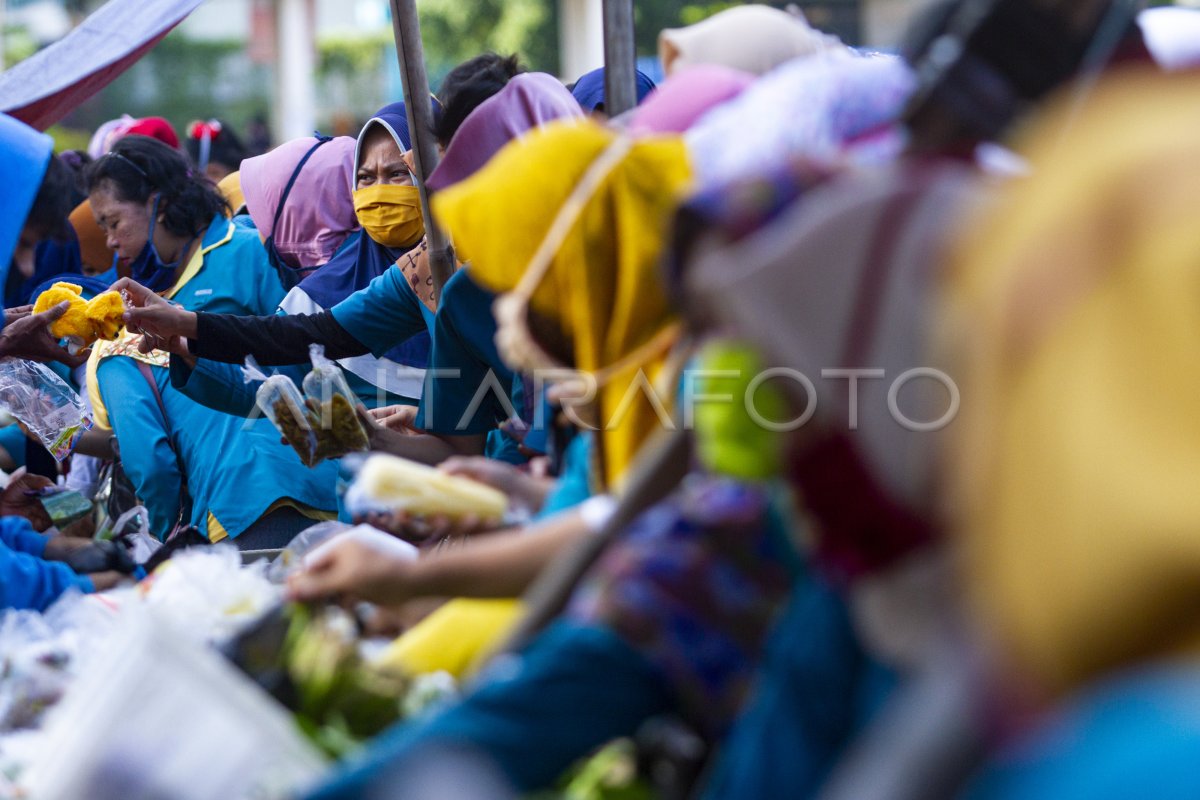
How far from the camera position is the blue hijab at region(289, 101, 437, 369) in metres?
4.25

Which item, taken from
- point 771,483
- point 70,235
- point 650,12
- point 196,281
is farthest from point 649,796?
point 650,12

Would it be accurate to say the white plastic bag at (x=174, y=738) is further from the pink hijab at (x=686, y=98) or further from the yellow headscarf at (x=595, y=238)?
the pink hijab at (x=686, y=98)

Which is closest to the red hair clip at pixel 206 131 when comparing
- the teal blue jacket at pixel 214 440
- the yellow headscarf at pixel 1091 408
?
the teal blue jacket at pixel 214 440

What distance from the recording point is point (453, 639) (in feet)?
6.43

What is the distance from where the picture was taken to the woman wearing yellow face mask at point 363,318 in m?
3.80

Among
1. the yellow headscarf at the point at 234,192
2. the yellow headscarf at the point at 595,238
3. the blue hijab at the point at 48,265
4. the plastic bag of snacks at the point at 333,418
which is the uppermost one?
the yellow headscarf at the point at 595,238

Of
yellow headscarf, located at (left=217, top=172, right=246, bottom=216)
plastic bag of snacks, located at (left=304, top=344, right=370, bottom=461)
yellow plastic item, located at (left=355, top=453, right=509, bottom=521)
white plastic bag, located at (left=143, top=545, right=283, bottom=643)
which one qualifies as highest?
yellow plastic item, located at (left=355, top=453, right=509, bottom=521)

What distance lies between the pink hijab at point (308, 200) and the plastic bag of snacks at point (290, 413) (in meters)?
1.42

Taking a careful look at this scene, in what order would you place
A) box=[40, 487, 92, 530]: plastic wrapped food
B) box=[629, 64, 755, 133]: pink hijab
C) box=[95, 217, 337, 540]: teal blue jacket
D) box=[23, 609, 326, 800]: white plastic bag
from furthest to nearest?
box=[95, 217, 337, 540]: teal blue jacket
box=[40, 487, 92, 530]: plastic wrapped food
box=[629, 64, 755, 133]: pink hijab
box=[23, 609, 326, 800]: white plastic bag

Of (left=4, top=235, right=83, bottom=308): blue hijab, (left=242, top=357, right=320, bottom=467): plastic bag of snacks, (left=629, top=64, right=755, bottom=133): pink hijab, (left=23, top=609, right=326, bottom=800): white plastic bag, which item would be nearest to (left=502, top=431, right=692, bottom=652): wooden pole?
(left=23, top=609, right=326, bottom=800): white plastic bag

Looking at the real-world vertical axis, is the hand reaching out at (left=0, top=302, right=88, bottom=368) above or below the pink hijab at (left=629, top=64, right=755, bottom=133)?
below

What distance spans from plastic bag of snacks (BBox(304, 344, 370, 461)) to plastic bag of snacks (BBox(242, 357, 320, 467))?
2 cm

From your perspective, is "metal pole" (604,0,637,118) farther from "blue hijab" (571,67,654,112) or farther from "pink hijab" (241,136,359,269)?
"pink hijab" (241,136,359,269)

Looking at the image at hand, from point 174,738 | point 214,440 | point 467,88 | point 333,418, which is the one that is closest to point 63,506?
point 333,418
